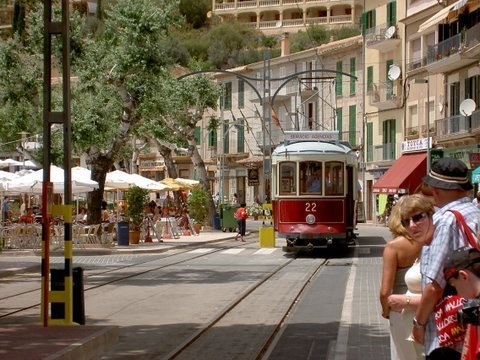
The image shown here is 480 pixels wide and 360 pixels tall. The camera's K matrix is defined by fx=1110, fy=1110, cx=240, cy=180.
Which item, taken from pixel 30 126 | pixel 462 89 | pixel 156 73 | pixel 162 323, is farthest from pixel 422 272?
pixel 462 89

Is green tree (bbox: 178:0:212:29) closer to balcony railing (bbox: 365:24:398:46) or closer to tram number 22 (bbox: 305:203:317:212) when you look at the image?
balcony railing (bbox: 365:24:398:46)

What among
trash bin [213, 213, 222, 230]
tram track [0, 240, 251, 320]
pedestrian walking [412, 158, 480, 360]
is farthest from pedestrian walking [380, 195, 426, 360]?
trash bin [213, 213, 222, 230]

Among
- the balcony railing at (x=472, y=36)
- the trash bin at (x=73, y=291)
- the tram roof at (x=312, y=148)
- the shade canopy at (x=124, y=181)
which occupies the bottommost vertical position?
the trash bin at (x=73, y=291)

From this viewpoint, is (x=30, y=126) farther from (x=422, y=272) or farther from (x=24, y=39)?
(x=422, y=272)

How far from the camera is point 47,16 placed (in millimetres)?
14477

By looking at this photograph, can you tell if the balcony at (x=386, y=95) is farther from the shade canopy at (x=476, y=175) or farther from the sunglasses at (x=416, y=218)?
the sunglasses at (x=416, y=218)

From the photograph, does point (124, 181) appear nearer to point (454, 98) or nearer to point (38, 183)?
point (38, 183)

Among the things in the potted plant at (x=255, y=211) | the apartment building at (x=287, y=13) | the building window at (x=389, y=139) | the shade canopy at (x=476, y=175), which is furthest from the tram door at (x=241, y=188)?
the shade canopy at (x=476, y=175)

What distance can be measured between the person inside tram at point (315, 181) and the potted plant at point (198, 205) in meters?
19.8

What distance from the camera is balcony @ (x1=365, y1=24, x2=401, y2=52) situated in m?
60.4

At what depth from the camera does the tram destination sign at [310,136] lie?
31.8m

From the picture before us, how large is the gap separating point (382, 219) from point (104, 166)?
26.9m

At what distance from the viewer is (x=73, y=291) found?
13852 millimetres

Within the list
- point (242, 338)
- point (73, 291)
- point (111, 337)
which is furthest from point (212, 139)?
point (111, 337)
